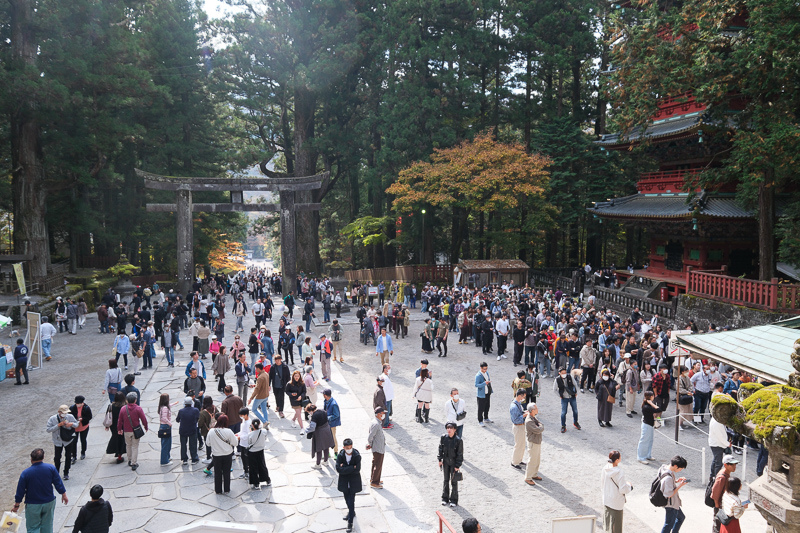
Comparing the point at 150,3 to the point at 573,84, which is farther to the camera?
the point at 573,84

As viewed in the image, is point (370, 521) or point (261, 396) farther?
point (261, 396)

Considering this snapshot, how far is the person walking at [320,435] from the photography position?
9.67m

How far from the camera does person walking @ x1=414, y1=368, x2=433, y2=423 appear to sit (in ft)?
39.8

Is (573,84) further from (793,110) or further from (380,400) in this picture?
(380,400)

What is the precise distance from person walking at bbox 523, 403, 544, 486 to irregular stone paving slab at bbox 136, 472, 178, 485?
20.4 feet

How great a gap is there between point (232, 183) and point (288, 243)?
417cm

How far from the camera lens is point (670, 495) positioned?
755cm

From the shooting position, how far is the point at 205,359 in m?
17.4

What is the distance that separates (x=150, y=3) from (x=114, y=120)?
11.4m

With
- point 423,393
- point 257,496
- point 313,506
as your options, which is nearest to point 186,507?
point 257,496

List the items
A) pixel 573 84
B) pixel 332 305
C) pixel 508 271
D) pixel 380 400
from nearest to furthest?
pixel 380 400, pixel 332 305, pixel 508 271, pixel 573 84

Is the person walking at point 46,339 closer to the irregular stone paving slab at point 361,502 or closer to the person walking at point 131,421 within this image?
the person walking at point 131,421

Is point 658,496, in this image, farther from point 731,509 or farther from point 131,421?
point 131,421

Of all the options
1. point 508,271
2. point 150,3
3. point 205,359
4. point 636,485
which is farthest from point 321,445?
point 150,3
